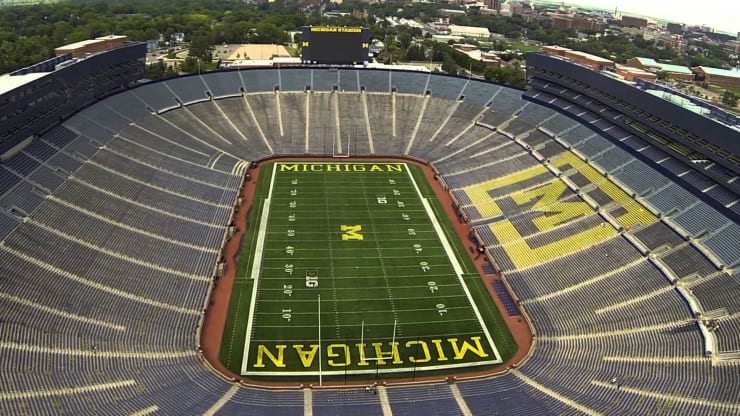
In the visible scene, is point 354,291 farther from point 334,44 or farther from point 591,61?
point 334,44

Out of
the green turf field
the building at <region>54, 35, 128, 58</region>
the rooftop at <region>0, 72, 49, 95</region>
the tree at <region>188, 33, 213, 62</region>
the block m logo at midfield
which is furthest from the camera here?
the tree at <region>188, 33, 213, 62</region>

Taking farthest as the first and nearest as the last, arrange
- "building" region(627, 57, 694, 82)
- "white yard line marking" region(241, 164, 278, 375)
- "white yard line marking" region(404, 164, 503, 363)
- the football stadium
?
"building" region(627, 57, 694, 82) → "white yard line marking" region(404, 164, 503, 363) → "white yard line marking" region(241, 164, 278, 375) → the football stadium

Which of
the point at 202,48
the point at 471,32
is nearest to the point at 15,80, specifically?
the point at 202,48

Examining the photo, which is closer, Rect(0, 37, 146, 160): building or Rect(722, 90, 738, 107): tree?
Rect(0, 37, 146, 160): building

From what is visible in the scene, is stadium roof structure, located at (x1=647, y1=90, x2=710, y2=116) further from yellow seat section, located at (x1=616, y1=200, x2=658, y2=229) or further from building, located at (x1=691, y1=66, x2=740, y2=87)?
building, located at (x1=691, y1=66, x2=740, y2=87)

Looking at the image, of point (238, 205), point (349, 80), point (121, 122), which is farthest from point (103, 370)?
point (349, 80)

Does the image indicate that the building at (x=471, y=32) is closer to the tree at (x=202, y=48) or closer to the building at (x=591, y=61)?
the tree at (x=202, y=48)

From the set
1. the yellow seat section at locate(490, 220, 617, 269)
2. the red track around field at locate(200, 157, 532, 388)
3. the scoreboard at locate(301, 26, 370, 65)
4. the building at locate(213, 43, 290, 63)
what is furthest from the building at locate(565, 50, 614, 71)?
the building at locate(213, 43, 290, 63)

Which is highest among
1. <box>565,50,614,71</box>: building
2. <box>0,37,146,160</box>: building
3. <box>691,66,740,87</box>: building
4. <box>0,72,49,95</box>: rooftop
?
<box>565,50,614,71</box>: building
